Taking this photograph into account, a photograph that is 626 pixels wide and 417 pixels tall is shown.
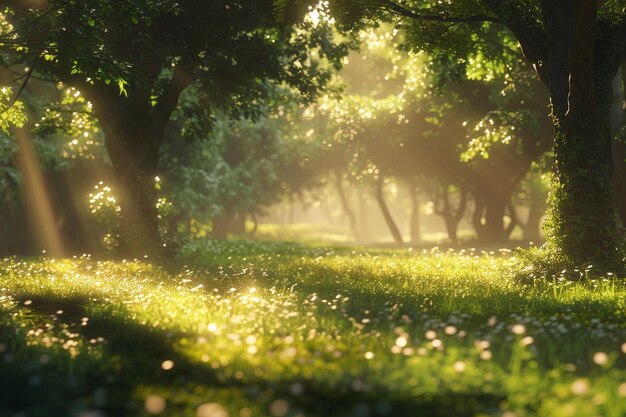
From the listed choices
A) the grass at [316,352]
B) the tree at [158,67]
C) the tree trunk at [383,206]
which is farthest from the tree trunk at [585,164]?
the tree trunk at [383,206]

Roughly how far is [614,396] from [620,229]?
1065 centimetres

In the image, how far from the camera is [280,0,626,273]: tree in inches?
598

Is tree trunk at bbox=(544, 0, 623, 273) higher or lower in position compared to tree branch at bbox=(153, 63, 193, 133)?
lower

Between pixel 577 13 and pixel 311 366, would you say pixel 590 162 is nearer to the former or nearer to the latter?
pixel 577 13

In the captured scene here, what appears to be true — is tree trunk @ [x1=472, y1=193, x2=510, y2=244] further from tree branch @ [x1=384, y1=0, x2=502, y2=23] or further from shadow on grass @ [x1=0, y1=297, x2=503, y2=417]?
shadow on grass @ [x1=0, y1=297, x2=503, y2=417]

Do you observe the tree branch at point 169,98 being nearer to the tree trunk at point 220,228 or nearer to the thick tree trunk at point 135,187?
the thick tree trunk at point 135,187

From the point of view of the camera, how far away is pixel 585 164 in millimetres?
15609

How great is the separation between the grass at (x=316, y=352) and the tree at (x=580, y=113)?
1804mm

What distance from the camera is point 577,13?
14.7 meters

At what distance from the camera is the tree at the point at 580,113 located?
15.2 m

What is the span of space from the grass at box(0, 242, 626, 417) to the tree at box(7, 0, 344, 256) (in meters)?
9.22

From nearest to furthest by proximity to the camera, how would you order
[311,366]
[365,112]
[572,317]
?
[311,366]
[572,317]
[365,112]

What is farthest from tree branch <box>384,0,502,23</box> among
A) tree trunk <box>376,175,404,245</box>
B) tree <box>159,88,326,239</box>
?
tree trunk <box>376,175,404,245</box>

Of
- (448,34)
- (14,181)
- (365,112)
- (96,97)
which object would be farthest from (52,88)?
(448,34)
